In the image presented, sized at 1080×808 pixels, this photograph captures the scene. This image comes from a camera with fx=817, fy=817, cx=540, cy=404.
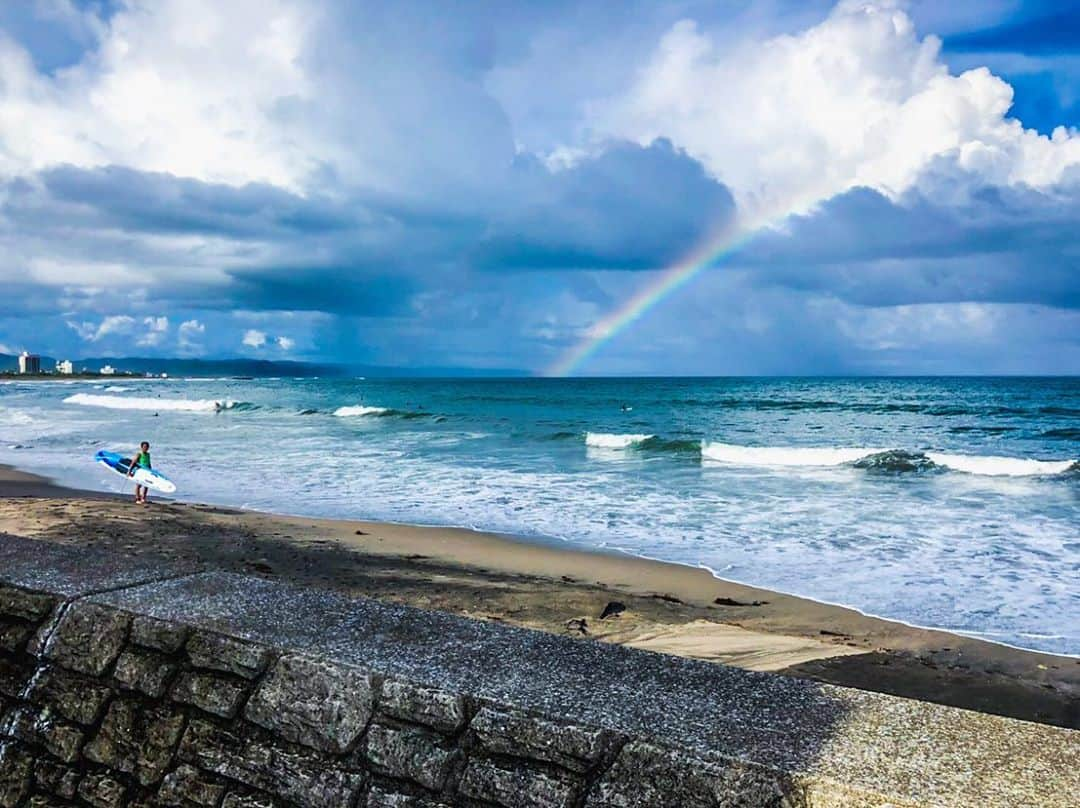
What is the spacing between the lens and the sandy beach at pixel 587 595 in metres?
5.75

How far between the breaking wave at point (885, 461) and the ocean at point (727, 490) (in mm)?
85

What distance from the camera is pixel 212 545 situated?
383 inches

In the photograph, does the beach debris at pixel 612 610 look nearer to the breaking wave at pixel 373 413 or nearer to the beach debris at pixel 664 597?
the beach debris at pixel 664 597

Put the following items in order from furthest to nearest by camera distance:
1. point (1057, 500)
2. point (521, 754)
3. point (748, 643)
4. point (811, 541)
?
point (1057, 500)
point (811, 541)
point (748, 643)
point (521, 754)

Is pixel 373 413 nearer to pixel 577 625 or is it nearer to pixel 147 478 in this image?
pixel 147 478

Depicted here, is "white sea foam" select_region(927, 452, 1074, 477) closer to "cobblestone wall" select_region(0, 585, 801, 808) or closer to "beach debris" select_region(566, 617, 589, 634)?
"beach debris" select_region(566, 617, 589, 634)

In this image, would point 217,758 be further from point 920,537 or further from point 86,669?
point 920,537

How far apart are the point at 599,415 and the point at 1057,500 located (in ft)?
97.3

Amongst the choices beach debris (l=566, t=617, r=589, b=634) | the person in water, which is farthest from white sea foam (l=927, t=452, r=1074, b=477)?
the person in water

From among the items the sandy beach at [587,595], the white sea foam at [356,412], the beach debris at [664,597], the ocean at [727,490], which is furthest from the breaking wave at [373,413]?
the beach debris at [664,597]

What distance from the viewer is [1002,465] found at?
20.7m

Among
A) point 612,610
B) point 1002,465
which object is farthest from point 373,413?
point 612,610

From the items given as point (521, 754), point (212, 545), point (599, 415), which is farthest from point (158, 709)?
point (599, 415)

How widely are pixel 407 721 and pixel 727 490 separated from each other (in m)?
13.9
